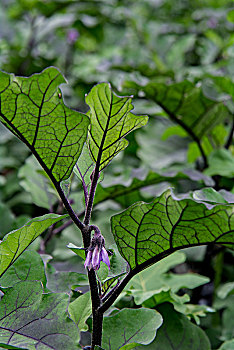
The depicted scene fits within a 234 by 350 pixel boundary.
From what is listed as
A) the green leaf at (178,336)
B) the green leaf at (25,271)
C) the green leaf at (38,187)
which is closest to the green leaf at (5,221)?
the green leaf at (38,187)

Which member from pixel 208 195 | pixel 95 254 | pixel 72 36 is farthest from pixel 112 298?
pixel 72 36

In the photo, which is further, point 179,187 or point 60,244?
point 179,187

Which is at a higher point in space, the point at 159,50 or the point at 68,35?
the point at 68,35

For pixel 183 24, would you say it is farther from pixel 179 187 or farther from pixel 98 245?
pixel 98 245

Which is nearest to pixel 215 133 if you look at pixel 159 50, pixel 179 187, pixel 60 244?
pixel 179 187

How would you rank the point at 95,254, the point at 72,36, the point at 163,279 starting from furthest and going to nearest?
the point at 72,36, the point at 163,279, the point at 95,254

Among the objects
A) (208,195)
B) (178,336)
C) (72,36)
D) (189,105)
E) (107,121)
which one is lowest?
(178,336)

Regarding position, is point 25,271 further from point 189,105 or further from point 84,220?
point 189,105

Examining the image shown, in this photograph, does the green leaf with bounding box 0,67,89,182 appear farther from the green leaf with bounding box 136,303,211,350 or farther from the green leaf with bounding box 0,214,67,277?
the green leaf with bounding box 136,303,211,350

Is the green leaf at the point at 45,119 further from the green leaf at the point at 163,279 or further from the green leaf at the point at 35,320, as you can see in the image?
the green leaf at the point at 163,279
